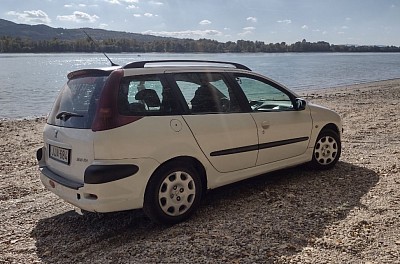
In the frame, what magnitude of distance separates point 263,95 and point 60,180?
290 centimetres

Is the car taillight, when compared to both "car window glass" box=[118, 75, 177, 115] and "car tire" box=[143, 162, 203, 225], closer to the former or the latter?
"car window glass" box=[118, 75, 177, 115]

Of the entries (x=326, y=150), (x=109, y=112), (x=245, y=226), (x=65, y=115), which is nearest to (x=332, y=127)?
(x=326, y=150)

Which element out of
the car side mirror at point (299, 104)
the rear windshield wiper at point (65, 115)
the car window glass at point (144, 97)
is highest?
the car window glass at point (144, 97)

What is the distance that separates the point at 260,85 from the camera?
5.19 m

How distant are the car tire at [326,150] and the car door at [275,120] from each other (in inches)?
14.1

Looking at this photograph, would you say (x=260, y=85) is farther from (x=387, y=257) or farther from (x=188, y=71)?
(x=387, y=257)

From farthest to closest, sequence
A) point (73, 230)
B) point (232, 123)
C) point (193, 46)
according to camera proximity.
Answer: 1. point (193, 46)
2. point (232, 123)
3. point (73, 230)

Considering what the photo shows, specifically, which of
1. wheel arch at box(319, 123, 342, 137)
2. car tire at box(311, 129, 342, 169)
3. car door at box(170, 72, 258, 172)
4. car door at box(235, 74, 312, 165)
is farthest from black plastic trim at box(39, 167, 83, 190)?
wheel arch at box(319, 123, 342, 137)

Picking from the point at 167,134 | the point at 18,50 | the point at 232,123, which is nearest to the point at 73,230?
the point at 167,134

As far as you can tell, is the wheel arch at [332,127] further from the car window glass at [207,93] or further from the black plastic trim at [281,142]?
the car window glass at [207,93]

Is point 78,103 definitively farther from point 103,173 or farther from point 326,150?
point 326,150

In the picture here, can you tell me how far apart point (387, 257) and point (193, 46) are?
240 feet

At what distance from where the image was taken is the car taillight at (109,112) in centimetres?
356

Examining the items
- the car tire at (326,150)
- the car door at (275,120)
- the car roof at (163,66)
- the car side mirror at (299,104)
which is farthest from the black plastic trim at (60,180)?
the car tire at (326,150)
